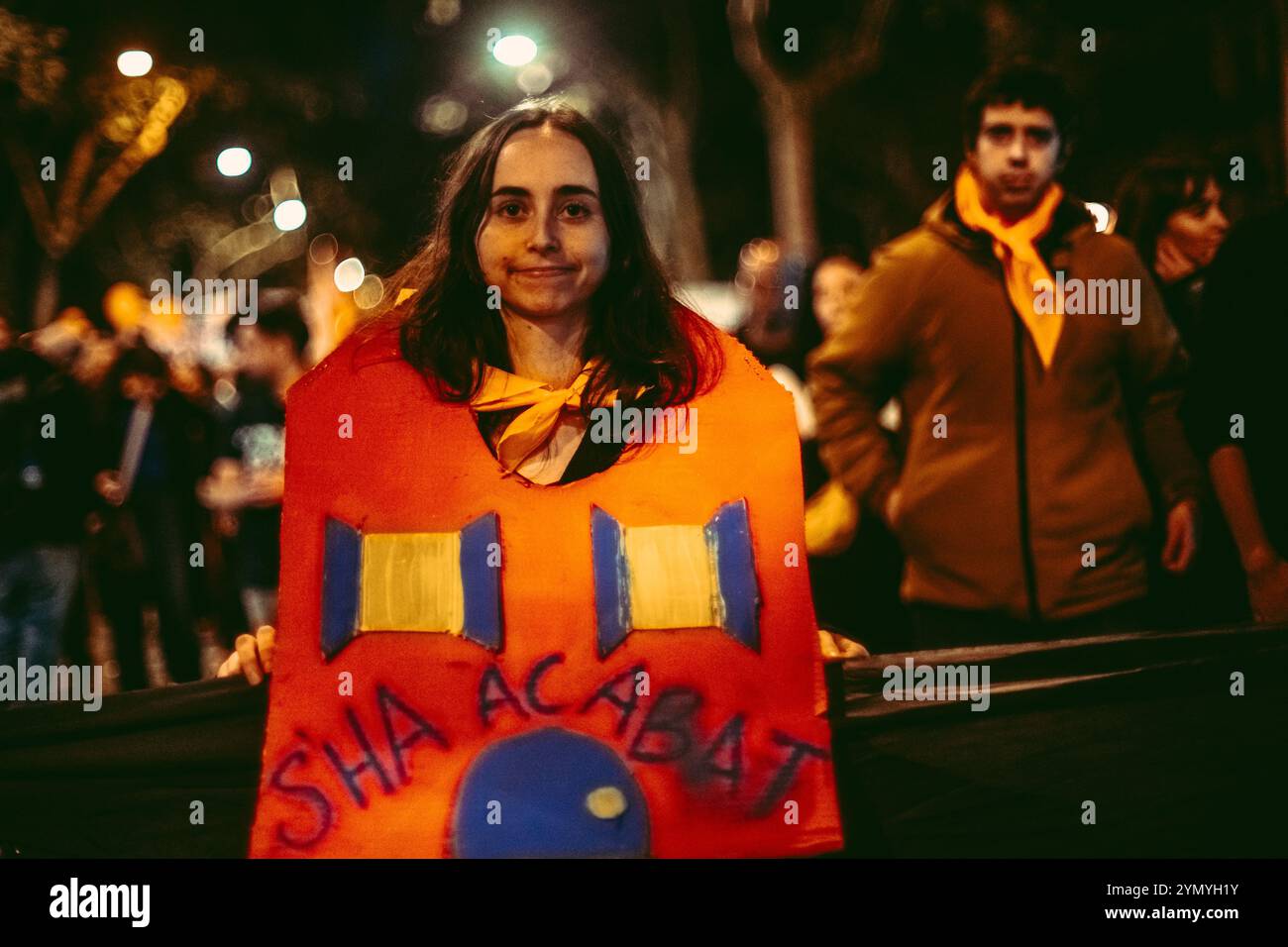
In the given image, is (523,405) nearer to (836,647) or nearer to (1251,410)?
(836,647)

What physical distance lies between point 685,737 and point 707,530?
0.44m

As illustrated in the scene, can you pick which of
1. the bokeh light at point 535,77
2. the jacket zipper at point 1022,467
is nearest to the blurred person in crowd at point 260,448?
the jacket zipper at point 1022,467

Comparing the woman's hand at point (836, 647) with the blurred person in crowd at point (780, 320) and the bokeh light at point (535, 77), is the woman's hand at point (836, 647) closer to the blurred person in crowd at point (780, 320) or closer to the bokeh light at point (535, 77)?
the blurred person in crowd at point (780, 320)

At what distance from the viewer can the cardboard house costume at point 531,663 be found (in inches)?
138

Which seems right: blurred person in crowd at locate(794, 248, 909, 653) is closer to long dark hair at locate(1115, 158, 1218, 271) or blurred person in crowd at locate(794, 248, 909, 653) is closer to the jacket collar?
the jacket collar

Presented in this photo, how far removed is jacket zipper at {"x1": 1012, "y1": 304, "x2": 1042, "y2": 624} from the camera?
4.31m

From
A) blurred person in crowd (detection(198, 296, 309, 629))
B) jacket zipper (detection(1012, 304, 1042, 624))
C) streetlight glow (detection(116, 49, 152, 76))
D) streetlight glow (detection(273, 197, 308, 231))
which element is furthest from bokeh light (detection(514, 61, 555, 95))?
jacket zipper (detection(1012, 304, 1042, 624))

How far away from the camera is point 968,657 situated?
3.90 m

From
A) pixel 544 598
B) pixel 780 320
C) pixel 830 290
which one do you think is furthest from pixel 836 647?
pixel 780 320

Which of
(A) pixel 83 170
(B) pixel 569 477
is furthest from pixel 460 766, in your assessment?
(A) pixel 83 170

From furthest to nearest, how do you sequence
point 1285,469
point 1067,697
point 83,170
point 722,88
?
point 722,88 < point 83,170 < point 1285,469 < point 1067,697

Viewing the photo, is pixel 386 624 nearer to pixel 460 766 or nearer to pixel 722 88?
pixel 460 766

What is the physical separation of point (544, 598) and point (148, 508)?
4.37 metres

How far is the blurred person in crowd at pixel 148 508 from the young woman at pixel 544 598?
3269 mm
